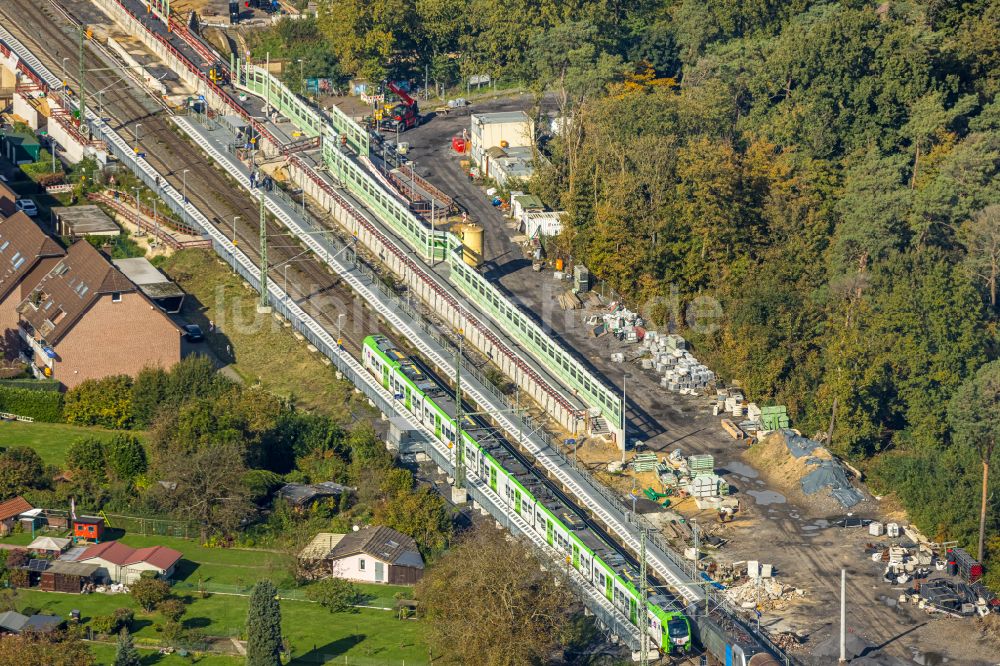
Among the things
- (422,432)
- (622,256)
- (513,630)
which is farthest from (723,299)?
(513,630)

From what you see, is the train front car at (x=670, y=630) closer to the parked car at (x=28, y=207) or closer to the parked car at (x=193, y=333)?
the parked car at (x=193, y=333)

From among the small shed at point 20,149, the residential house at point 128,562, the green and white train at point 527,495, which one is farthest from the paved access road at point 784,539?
the small shed at point 20,149

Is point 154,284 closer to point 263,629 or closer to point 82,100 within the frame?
point 82,100

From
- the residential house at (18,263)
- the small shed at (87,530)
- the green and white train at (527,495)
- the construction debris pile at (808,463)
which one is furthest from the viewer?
the residential house at (18,263)

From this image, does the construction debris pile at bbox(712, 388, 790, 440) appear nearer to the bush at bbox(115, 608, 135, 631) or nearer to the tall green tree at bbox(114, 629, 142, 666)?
the bush at bbox(115, 608, 135, 631)

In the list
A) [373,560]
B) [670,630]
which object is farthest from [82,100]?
[670,630]

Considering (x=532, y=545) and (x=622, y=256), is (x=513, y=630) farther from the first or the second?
(x=622, y=256)

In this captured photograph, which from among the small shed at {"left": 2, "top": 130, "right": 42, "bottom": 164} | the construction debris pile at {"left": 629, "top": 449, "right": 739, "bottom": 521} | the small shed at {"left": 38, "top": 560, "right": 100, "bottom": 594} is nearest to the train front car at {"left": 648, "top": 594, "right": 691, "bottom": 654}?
the construction debris pile at {"left": 629, "top": 449, "right": 739, "bottom": 521}
